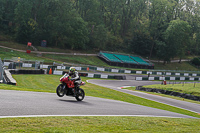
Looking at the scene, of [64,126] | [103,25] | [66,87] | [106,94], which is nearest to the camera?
[64,126]

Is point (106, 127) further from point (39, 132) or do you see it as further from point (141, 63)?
point (141, 63)

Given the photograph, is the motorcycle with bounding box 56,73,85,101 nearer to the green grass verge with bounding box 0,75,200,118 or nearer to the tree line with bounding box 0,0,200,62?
the green grass verge with bounding box 0,75,200,118

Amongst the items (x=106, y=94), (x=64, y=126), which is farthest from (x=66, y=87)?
(x=106, y=94)

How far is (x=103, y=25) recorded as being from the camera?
289 feet

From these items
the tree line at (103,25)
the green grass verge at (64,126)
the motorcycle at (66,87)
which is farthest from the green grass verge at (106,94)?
the tree line at (103,25)

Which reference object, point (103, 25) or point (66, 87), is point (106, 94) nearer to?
point (66, 87)

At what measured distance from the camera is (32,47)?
69.4m

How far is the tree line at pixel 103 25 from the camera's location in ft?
250

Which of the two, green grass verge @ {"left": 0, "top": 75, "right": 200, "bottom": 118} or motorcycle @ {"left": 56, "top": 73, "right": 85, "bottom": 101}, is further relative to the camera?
green grass verge @ {"left": 0, "top": 75, "right": 200, "bottom": 118}

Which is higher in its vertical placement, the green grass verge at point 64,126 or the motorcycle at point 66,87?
the motorcycle at point 66,87

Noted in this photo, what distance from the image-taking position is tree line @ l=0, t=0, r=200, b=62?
76.3 m

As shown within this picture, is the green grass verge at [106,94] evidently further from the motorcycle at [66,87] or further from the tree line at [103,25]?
the tree line at [103,25]

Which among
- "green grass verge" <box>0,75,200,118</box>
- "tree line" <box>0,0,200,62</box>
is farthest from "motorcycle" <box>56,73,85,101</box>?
"tree line" <box>0,0,200,62</box>

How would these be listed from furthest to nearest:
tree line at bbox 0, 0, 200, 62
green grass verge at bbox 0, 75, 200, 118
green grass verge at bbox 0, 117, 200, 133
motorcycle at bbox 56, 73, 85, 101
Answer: tree line at bbox 0, 0, 200, 62
green grass verge at bbox 0, 75, 200, 118
motorcycle at bbox 56, 73, 85, 101
green grass verge at bbox 0, 117, 200, 133
